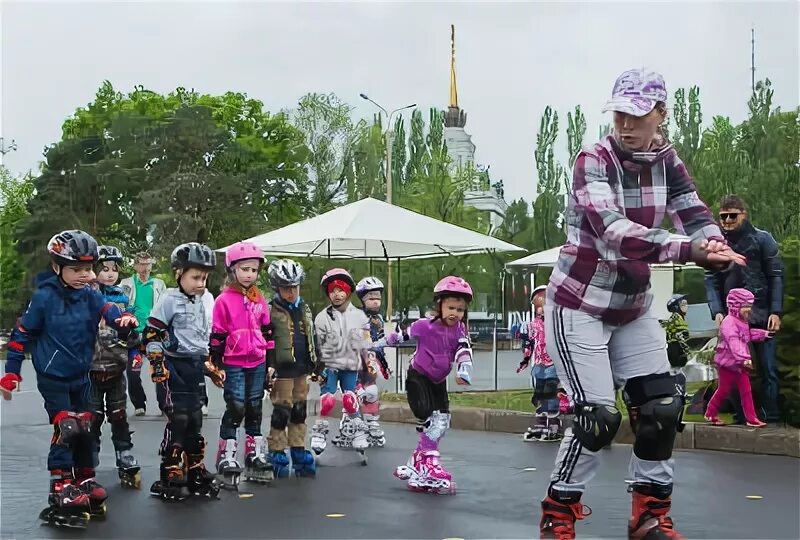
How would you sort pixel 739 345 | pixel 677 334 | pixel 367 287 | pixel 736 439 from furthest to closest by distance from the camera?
pixel 367 287
pixel 677 334
pixel 739 345
pixel 736 439

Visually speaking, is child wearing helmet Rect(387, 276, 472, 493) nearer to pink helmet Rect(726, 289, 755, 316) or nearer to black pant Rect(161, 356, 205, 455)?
black pant Rect(161, 356, 205, 455)

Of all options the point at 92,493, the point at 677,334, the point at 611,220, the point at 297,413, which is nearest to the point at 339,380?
the point at 297,413

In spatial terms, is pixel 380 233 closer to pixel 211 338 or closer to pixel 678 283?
pixel 211 338

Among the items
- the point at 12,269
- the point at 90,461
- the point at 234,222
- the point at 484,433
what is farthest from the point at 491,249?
the point at 12,269

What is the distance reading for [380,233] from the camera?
45.2 feet

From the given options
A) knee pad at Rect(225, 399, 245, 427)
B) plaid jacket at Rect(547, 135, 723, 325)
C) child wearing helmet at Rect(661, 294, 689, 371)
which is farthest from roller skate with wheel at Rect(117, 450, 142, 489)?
child wearing helmet at Rect(661, 294, 689, 371)

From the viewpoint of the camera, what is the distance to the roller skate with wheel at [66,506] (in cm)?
679

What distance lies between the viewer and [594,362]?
566 cm

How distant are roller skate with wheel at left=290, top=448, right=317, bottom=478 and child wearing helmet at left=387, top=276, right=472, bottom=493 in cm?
91

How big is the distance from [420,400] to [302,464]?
1.29m

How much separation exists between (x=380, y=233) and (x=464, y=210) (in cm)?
3336

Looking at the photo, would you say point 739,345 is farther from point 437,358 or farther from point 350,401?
point 350,401

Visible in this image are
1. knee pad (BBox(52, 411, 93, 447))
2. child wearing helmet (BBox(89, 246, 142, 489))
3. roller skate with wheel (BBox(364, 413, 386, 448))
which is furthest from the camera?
roller skate with wheel (BBox(364, 413, 386, 448))

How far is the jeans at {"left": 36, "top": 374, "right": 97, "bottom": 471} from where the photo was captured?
7.01 meters
